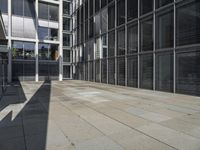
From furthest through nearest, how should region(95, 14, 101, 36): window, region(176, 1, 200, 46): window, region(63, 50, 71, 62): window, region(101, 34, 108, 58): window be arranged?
region(63, 50, 71, 62): window → region(95, 14, 101, 36): window → region(101, 34, 108, 58): window → region(176, 1, 200, 46): window

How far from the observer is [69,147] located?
4.28 metres

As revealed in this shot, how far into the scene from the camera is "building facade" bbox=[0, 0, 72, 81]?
85.8 feet

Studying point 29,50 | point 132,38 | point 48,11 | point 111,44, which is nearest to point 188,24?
point 132,38

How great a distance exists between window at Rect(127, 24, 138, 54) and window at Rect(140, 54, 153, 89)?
1487mm

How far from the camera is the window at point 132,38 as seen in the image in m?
16.7

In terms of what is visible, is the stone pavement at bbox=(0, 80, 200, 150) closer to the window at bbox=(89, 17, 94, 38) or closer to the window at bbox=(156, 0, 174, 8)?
the window at bbox=(156, 0, 174, 8)

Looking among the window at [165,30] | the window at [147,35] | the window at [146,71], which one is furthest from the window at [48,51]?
the window at [165,30]

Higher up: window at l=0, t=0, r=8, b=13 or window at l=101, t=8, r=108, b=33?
window at l=0, t=0, r=8, b=13

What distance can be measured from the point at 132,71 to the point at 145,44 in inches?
113

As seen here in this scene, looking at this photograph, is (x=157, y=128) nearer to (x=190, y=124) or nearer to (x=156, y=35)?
(x=190, y=124)

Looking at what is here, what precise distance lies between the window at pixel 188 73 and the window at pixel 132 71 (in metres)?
4.47

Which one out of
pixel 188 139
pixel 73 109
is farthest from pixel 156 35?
pixel 188 139

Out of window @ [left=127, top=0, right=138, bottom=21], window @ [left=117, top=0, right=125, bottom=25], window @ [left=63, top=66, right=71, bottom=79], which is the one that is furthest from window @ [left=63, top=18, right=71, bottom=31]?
window @ [left=127, top=0, right=138, bottom=21]

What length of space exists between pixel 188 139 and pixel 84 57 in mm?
23857
